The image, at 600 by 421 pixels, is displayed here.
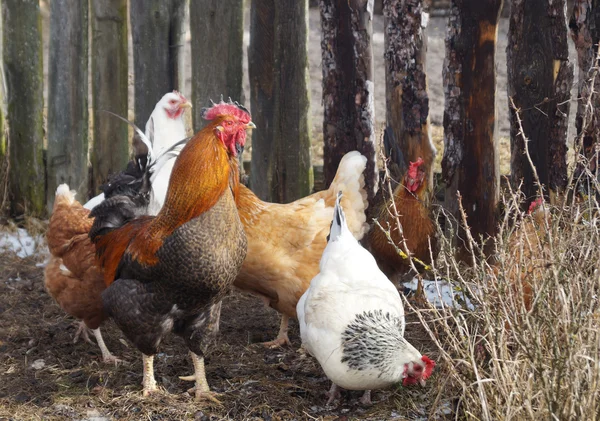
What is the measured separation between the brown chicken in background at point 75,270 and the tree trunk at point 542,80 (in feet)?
9.26

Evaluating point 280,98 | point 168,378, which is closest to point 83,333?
point 168,378

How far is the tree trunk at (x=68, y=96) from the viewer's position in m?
6.58

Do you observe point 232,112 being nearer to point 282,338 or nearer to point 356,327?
point 356,327

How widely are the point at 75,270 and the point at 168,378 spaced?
896 millimetres

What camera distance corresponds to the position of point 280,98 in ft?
19.7

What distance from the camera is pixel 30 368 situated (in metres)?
4.78

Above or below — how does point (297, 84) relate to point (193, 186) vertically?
above

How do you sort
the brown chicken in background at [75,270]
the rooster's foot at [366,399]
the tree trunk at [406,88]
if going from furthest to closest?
1. the tree trunk at [406,88]
2. the brown chicken in background at [75,270]
3. the rooster's foot at [366,399]

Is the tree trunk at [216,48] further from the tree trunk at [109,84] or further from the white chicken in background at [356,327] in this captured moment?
the white chicken in background at [356,327]

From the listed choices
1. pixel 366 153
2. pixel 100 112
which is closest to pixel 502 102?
pixel 366 153

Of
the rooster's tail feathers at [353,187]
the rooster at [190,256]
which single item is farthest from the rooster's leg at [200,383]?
the rooster's tail feathers at [353,187]

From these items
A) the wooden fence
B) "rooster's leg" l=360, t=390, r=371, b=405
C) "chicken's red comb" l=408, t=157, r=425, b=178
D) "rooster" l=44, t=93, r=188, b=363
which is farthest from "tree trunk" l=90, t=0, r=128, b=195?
"rooster's leg" l=360, t=390, r=371, b=405

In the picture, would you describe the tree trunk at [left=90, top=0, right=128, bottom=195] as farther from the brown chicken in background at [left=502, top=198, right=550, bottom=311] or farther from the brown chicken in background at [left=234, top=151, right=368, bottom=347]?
the brown chicken in background at [left=502, top=198, right=550, bottom=311]

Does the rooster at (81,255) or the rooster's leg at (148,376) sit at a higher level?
the rooster at (81,255)
